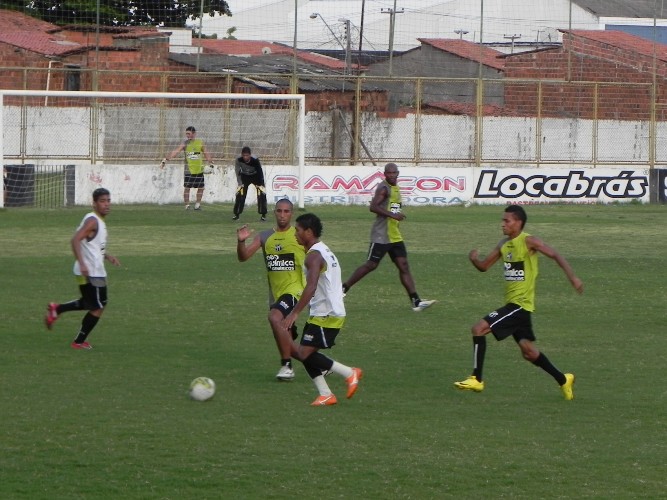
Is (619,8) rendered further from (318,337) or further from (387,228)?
(318,337)

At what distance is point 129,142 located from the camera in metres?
34.6

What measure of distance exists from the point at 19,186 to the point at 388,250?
1781 cm

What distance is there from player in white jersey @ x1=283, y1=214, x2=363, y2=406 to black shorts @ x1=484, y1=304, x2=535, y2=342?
1.37 m

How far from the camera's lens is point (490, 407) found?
1040cm

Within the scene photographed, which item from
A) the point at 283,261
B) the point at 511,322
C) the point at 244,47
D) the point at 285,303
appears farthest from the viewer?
the point at 244,47

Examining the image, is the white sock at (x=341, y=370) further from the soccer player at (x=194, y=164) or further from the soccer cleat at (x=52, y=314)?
the soccer player at (x=194, y=164)

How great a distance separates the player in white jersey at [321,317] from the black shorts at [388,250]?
242 inches

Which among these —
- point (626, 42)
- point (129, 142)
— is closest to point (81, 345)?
point (129, 142)

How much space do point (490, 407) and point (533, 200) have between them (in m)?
26.0

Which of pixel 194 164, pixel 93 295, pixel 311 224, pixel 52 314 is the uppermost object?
pixel 194 164

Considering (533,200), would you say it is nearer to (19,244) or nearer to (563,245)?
(563,245)

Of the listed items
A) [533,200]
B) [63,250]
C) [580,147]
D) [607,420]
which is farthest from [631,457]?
[580,147]

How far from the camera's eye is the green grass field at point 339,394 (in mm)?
8188

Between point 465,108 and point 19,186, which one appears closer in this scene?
point 19,186
